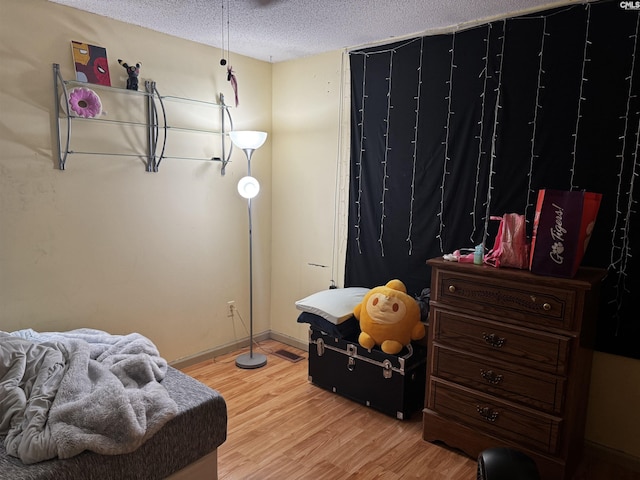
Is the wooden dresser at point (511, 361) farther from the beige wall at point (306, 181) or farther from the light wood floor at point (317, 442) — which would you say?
the beige wall at point (306, 181)

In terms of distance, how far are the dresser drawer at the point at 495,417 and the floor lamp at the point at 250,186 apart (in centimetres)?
154

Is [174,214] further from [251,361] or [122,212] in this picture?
[251,361]

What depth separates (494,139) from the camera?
2.66 metres

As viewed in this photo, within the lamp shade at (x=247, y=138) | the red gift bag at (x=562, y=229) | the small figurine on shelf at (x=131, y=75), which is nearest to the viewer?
the red gift bag at (x=562, y=229)

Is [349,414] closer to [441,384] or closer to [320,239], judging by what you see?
[441,384]

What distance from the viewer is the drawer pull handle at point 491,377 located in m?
2.26

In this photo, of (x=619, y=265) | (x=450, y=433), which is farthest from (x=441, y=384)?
(x=619, y=265)

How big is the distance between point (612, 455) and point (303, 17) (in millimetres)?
2985

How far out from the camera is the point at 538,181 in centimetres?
252

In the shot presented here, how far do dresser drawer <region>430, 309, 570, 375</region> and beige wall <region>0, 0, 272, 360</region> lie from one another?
1.90 meters

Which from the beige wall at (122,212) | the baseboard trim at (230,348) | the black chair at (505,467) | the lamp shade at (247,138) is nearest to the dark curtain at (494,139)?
the lamp shade at (247,138)

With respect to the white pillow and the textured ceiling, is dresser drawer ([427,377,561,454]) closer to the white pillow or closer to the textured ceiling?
the white pillow

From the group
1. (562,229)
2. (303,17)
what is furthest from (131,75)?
(562,229)

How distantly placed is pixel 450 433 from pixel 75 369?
1.89m
